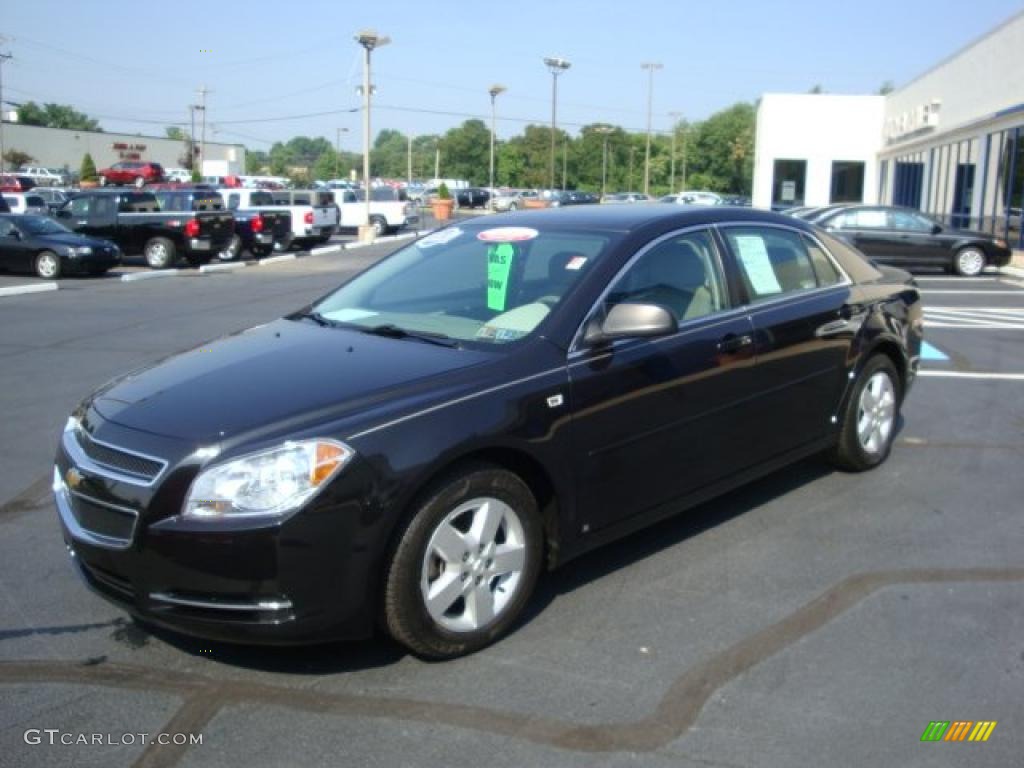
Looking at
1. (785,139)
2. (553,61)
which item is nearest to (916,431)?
(785,139)

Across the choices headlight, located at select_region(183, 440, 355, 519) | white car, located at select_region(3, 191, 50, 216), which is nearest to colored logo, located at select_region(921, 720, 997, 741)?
headlight, located at select_region(183, 440, 355, 519)

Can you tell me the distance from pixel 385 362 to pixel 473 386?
0.41m

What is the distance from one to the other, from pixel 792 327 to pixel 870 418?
1.13 meters

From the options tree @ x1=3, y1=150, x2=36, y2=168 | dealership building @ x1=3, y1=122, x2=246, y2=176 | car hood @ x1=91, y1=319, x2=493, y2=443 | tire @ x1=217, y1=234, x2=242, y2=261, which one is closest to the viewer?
car hood @ x1=91, y1=319, x2=493, y2=443

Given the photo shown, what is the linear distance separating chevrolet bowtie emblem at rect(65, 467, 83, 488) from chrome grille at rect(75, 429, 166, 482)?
0.25 feet

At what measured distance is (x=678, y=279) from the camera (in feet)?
15.8

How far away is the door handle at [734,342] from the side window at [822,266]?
3.34 ft

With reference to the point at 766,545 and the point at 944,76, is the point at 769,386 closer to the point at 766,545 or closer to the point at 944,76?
the point at 766,545

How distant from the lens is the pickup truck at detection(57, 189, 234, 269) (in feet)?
76.3

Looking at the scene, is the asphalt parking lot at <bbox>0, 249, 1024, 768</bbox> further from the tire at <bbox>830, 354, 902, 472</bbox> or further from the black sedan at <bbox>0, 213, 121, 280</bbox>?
the black sedan at <bbox>0, 213, 121, 280</bbox>

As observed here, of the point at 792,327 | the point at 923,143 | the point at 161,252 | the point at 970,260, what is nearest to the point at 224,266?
the point at 161,252

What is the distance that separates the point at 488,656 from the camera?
3.80m

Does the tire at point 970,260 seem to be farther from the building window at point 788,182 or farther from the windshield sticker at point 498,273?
the building window at point 788,182

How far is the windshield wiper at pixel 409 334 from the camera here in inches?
165
